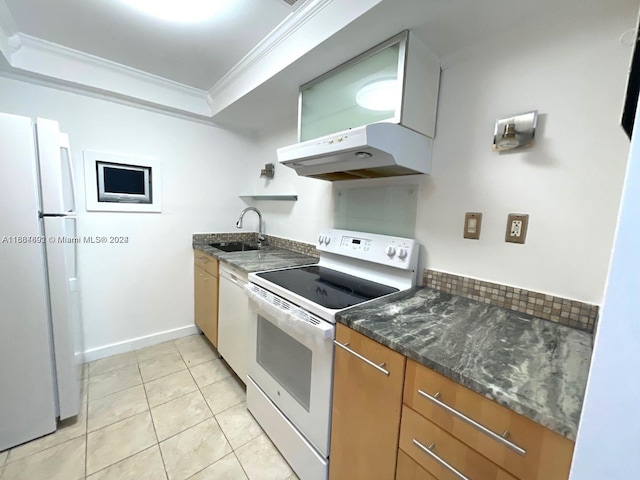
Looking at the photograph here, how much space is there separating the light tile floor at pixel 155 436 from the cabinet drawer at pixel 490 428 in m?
1.02

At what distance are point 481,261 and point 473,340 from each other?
0.51 m

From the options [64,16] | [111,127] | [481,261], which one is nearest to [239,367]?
[481,261]

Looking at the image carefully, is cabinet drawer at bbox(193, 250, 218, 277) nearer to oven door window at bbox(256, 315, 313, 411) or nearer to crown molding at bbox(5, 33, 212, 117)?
oven door window at bbox(256, 315, 313, 411)

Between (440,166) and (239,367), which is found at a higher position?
(440,166)

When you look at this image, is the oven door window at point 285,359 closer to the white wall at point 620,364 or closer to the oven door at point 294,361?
the oven door at point 294,361

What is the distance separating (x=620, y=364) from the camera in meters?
0.39

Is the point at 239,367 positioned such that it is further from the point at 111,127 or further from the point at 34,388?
the point at 111,127

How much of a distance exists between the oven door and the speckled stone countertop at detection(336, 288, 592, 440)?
0.71ft

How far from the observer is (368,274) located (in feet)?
5.07

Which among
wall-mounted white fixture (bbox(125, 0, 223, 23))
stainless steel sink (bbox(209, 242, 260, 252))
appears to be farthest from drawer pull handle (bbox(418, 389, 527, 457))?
stainless steel sink (bbox(209, 242, 260, 252))

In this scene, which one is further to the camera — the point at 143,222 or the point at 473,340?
the point at 143,222

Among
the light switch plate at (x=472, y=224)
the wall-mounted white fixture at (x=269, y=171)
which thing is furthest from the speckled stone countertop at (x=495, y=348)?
the wall-mounted white fixture at (x=269, y=171)

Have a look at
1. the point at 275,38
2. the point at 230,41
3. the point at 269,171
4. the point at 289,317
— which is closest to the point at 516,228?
the point at 289,317

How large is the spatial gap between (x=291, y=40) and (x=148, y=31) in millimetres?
871
